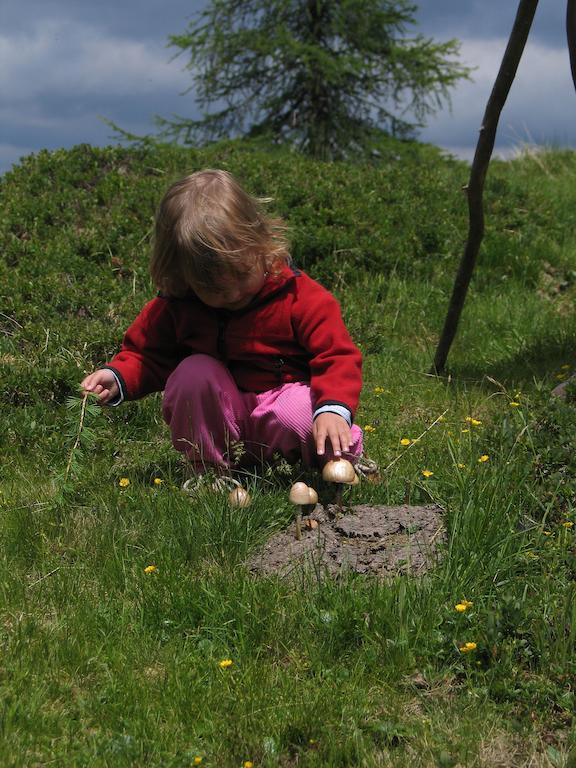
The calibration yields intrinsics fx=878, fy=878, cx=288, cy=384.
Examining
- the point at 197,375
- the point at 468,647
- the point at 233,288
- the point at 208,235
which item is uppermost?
the point at 208,235

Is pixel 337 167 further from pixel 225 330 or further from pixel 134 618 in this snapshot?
pixel 134 618

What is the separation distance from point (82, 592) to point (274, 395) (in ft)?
4.05

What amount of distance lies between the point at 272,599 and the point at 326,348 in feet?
3.98

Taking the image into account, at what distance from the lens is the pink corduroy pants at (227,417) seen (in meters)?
3.74

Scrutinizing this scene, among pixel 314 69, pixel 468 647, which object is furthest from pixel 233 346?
pixel 314 69

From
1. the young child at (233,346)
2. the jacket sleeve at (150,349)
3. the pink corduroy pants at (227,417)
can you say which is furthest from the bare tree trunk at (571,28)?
the jacket sleeve at (150,349)

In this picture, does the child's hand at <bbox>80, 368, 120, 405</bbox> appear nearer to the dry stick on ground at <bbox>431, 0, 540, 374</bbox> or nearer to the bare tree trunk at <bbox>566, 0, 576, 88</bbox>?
the dry stick on ground at <bbox>431, 0, 540, 374</bbox>

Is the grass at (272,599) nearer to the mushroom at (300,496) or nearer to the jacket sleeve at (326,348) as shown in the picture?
the mushroom at (300,496)

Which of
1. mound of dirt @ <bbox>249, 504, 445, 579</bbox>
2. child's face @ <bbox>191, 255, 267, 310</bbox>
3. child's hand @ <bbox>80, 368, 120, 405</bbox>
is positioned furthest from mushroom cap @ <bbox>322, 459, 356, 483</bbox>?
child's hand @ <bbox>80, 368, 120, 405</bbox>

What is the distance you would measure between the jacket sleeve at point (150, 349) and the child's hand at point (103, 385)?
0.34 ft

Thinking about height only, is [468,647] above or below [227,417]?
below

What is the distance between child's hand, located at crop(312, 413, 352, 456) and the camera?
3.38m

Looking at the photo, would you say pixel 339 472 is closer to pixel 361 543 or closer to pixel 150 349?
pixel 361 543

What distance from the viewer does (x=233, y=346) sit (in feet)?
12.7
